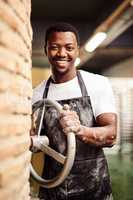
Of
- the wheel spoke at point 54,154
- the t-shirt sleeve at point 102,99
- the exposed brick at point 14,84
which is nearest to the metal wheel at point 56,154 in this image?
the wheel spoke at point 54,154

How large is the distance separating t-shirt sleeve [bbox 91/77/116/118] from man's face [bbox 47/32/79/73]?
26cm

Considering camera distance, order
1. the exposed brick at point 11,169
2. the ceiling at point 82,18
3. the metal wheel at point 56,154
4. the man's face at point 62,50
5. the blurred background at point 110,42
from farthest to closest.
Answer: the ceiling at point 82,18, the blurred background at point 110,42, the man's face at point 62,50, the metal wheel at point 56,154, the exposed brick at point 11,169

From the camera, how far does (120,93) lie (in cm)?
1109

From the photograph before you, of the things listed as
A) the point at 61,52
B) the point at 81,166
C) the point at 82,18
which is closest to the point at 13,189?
the point at 81,166

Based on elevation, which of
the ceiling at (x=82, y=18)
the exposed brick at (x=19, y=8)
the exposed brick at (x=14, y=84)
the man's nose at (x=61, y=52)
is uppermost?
the ceiling at (x=82, y=18)

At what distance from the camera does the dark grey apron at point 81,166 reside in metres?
2.47

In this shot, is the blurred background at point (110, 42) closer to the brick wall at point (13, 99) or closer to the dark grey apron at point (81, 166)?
the dark grey apron at point (81, 166)

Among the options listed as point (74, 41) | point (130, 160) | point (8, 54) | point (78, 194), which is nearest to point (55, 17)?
point (130, 160)

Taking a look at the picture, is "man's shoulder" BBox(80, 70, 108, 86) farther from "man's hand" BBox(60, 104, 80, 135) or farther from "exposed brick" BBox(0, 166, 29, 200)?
"exposed brick" BBox(0, 166, 29, 200)

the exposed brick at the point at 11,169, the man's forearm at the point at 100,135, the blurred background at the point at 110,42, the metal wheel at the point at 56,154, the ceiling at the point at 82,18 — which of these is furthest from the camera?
the ceiling at the point at 82,18

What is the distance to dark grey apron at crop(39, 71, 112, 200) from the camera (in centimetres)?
247

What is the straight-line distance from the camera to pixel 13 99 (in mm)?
1643

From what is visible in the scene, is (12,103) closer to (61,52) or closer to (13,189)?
(13,189)

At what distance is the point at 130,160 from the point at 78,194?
7533 mm
